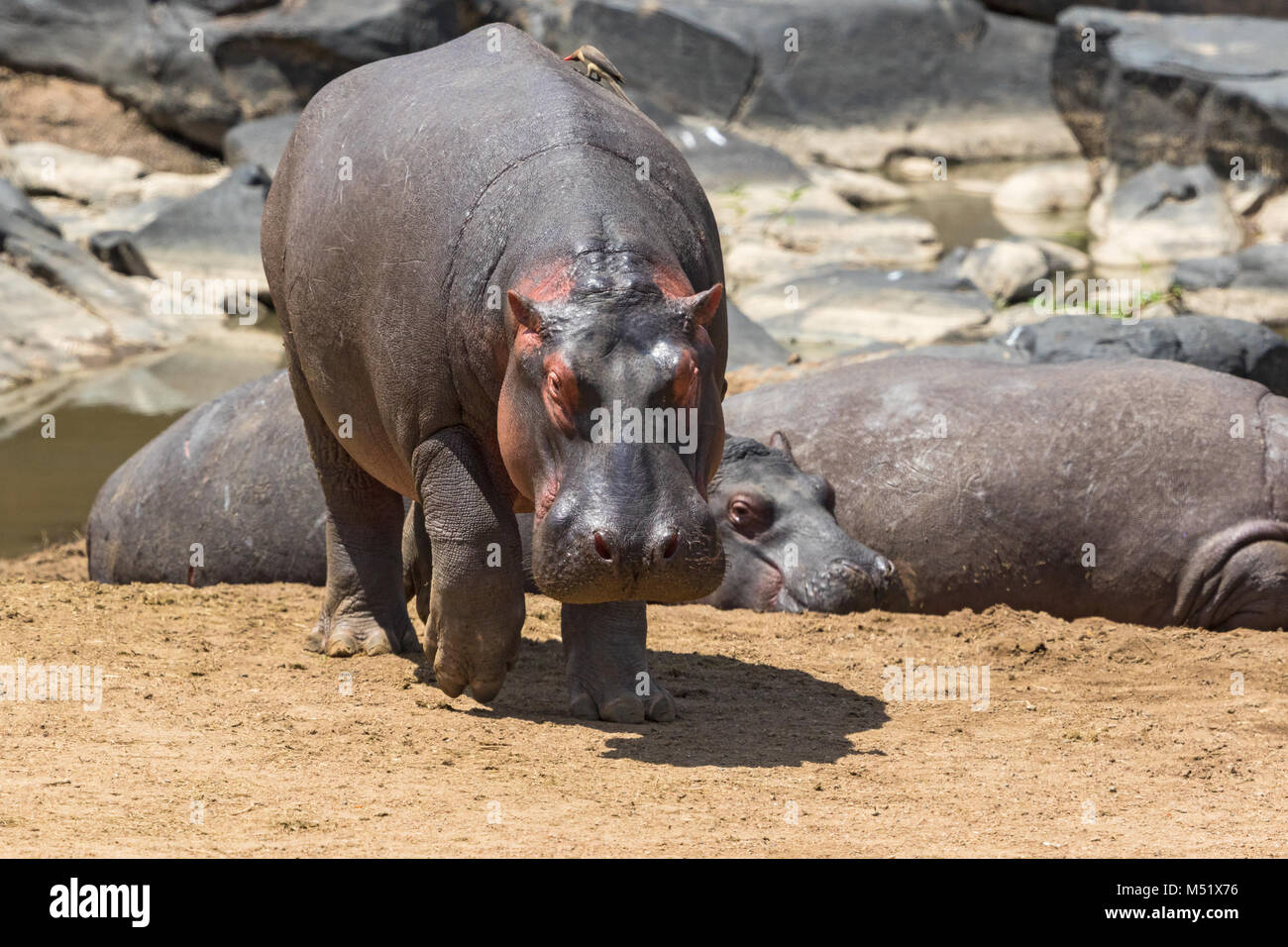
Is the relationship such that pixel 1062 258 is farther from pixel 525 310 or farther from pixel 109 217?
pixel 525 310

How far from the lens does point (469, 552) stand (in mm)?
5586

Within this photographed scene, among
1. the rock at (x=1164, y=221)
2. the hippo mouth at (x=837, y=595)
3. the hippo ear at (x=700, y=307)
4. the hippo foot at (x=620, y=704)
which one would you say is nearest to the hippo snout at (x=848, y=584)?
the hippo mouth at (x=837, y=595)

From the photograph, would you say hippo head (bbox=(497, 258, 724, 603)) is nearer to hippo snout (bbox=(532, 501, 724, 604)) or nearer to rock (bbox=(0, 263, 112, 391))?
hippo snout (bbox=(532, 501, 724, 604))

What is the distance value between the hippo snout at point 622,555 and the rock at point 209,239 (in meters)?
11.9

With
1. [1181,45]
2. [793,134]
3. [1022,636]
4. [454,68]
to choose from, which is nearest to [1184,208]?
[1181,45]

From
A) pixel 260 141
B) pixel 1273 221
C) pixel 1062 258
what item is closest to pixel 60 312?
pixel 260 141

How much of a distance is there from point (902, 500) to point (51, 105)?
15619 millimetres

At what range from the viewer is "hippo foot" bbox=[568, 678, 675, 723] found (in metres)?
5.95

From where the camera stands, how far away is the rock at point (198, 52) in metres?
20.4

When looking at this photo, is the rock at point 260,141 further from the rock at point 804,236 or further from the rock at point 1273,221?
the rock at point 1273,221

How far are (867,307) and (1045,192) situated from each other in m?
7.24

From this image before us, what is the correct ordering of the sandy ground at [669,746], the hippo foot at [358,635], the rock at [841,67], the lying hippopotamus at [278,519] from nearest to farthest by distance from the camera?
the sandy ground at [669,746] < the hippo foot at [358,635] < the lying hippopotamus at [278,519] < the rock at [841,67]
